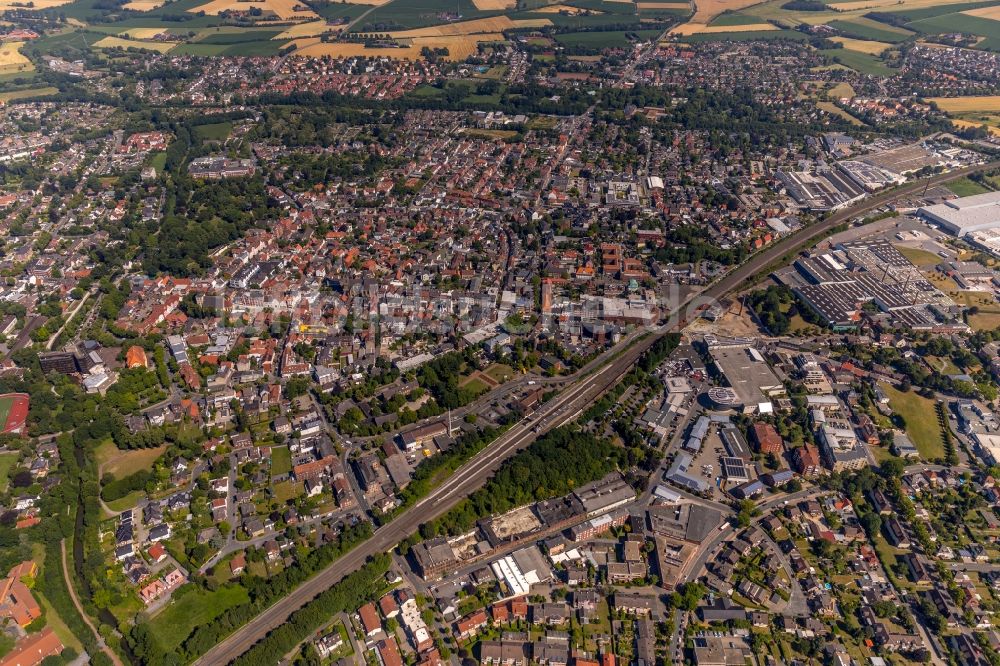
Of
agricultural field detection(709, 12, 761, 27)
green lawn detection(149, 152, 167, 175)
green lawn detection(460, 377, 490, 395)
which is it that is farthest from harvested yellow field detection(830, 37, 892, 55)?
green lawn detection(149, 152, 167, 175)

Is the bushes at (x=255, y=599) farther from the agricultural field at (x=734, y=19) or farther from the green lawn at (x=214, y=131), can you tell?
the agricultural field at (x=734, y=19)

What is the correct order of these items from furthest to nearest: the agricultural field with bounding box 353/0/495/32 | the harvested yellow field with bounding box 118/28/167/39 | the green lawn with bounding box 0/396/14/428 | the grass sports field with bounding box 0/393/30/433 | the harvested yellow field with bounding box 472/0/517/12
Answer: the harvested yellow field with bounding box 472/0/517/12, the agricultural field with bounding box 353/0/495/32, the harvested yellow field with bounding box 118/28/167/39, the green lawn with bounding box 0/396/14/428, the grass sports field with bounding box 0/393/30/433

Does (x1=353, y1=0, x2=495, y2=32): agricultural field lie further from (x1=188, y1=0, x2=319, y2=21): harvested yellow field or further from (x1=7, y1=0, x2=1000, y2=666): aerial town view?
(x1=7, y1=0, x2=1000, y2=666): aerial town view

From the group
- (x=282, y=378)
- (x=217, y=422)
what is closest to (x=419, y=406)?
(x=282, y=378)

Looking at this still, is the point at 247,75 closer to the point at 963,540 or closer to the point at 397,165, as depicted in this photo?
the point at 397,165

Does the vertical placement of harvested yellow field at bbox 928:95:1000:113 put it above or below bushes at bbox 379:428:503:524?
above

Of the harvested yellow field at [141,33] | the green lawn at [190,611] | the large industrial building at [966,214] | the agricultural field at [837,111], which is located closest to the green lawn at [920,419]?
the large industrial building at [966,214]
